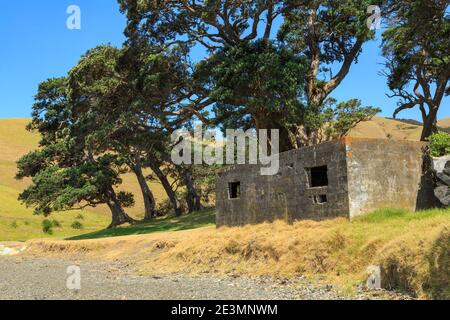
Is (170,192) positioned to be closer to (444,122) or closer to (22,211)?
(22,211)

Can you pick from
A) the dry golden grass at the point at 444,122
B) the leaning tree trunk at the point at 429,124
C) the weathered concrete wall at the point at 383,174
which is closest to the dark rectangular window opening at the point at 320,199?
the weathered concrete wall at the point at 383,174

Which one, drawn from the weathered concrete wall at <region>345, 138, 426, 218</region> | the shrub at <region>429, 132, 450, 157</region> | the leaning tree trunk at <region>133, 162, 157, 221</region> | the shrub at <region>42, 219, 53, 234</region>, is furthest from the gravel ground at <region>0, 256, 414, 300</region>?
the shrub at <region>42, 219, 53, 234</region>

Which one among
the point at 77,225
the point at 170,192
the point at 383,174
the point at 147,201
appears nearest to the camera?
the point at 383,174

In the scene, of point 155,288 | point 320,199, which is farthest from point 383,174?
point 155,288

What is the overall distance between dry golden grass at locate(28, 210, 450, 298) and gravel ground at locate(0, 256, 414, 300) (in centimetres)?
81

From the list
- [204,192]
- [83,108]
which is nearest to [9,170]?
[204,192]

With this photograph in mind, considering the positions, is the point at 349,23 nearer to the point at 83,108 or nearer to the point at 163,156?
the point at 83,108

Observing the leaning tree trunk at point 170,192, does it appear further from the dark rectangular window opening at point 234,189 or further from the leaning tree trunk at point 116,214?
the dark rectangular window opening at point 234,189

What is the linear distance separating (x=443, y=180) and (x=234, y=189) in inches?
367

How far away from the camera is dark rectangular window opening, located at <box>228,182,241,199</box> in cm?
2273

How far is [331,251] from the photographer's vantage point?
1530 centimetres

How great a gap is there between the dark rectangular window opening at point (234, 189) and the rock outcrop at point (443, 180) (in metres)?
8.50

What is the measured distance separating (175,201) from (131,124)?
15894mm

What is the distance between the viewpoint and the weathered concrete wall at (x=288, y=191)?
55.7 ft
